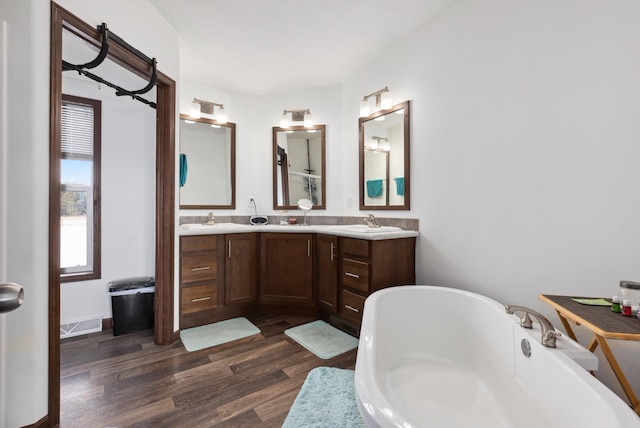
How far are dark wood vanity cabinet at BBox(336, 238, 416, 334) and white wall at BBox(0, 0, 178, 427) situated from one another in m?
Result: 1.85

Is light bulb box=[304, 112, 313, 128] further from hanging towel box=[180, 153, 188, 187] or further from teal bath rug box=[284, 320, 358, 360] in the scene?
teal bath rug box=[284, 320, 358, 360]

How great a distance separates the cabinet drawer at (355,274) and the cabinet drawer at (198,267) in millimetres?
1229

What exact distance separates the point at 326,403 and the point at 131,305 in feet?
6.42

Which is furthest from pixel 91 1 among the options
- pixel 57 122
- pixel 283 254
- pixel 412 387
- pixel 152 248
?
pixel 412 387

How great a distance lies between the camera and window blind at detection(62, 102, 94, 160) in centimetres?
251

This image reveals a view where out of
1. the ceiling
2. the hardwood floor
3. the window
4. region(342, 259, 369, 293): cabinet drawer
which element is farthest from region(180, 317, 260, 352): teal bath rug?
the ceiling

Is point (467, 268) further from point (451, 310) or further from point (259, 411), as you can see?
point (259, 411)

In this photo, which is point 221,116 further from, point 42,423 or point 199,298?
point 42,423

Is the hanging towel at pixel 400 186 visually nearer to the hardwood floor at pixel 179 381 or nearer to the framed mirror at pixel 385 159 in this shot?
the framed mirror at pixel 385 159

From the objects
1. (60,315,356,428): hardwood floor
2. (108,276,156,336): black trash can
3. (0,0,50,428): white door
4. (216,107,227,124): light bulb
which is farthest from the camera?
(216,107,227,124): light bulb

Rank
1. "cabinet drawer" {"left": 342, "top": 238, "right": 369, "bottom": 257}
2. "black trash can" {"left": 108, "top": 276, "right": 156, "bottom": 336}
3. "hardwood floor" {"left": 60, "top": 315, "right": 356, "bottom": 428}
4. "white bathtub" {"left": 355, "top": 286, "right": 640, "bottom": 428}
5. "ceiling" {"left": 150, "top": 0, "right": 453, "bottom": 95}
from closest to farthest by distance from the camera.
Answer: "white bathtub" {"left": 355, "top": 286, "right": 640, "bottom": 428}
"hardwood floor" {"left": 60, "top": 315, "right": 356, "bottom": 428}
"ceiling" {"left": 150, "top": 0, "right": 453, "bottom": 95}
"cabinet drawer" {"left": 342, "top": 238, "right": 369, "bottom": 257}
"black trash can" {"left": 108, "top": 276, "right": 156, "bottom": 336}

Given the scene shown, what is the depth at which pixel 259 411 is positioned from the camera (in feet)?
4.92

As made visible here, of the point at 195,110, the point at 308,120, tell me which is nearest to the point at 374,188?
the point at 308,120

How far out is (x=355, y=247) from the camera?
7.48 ft
